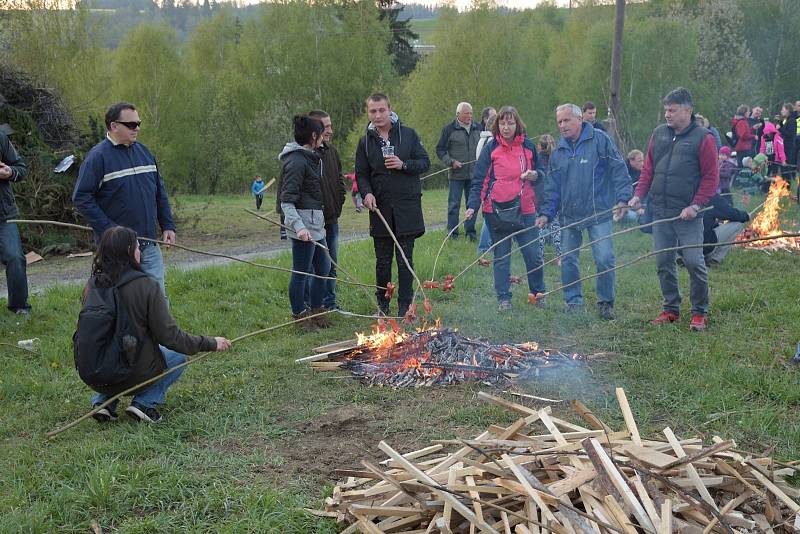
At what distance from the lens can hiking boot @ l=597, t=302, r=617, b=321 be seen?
750 centimetres

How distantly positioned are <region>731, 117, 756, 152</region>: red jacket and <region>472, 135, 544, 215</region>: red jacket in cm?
1285

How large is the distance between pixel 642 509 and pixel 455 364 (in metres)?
2.75

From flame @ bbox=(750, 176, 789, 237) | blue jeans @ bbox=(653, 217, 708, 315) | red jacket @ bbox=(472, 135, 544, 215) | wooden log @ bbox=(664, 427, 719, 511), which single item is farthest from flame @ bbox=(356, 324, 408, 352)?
flame @ bbox=(750, 176, 789, 237)

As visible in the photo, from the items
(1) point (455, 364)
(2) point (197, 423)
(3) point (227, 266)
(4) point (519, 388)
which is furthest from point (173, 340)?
(3) point (227, 266)

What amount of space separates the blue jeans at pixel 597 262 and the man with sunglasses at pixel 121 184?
13.9 feet

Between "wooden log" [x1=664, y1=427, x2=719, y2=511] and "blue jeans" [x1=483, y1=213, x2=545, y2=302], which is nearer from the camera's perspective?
"wooden log" [x1=664, y1=427, x2=719, y2=511]

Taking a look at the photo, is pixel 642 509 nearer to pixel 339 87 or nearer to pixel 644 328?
pixel 644 328

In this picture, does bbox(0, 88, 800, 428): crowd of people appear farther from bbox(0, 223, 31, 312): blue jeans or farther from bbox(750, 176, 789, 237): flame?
bbox(750, 176, 789, 237): flame

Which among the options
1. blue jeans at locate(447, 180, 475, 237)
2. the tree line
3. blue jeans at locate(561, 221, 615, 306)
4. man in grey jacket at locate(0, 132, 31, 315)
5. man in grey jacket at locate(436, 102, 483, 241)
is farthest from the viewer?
the tree line

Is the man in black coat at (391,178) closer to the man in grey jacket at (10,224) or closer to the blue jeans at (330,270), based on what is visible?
the blue jeans at (330,270)

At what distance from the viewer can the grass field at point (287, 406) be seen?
3824mm

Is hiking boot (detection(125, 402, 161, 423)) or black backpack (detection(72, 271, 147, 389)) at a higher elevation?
black backpack (detection(72, 271, 147, 389))

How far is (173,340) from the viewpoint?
468 centimetres

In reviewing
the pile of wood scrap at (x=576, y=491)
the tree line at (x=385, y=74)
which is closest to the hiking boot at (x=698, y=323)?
the pile of wood scrap at (x=576, y=491)
